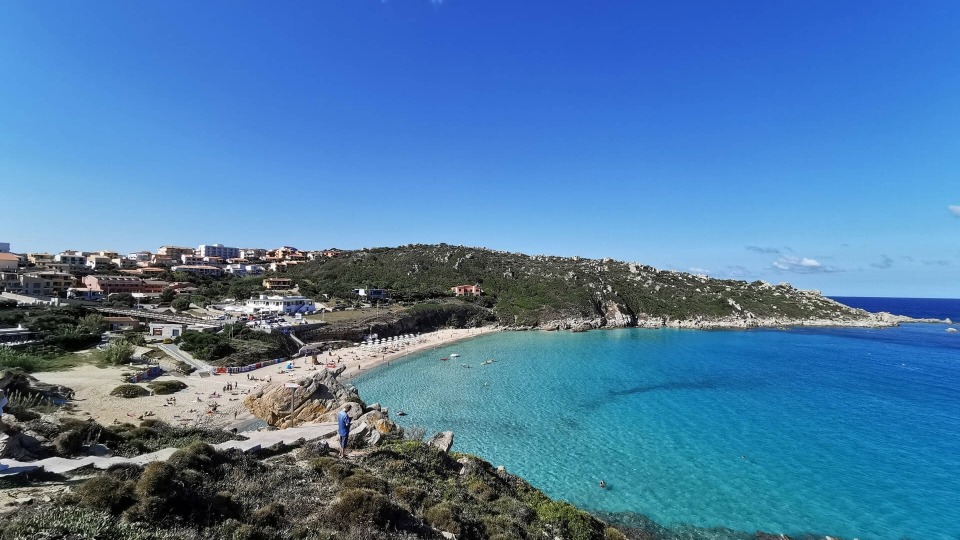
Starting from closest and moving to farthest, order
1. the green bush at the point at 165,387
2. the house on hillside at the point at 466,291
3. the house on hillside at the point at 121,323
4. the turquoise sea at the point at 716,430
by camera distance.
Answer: the turquoise sea at the point at 716,430
the green bush at the point at 165,387
the house on hillside at the point at 121,323
the house on hillside at the point at 466,291

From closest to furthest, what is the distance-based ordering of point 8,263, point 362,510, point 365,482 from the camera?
point 362,510 < point 365,482 < point 8,263

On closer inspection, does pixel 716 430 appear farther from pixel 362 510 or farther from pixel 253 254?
pixel 253 254

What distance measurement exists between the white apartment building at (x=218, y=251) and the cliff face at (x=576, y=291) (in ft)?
176

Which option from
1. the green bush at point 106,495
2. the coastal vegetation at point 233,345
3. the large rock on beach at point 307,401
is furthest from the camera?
the coastal vegetation at point 233,345

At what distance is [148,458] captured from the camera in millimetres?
10742

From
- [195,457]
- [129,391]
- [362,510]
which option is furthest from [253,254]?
[362,510]

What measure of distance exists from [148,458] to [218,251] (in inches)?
6453

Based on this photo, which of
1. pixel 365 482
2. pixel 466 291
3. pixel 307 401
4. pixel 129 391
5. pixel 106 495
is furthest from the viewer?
pixel 466 291

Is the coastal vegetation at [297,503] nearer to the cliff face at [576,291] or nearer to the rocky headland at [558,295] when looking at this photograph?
the rocky headland at [558,295]

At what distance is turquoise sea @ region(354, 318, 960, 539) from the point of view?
18781 mm

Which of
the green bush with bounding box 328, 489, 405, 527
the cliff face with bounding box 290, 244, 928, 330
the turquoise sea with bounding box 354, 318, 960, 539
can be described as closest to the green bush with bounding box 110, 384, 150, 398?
the turquoise sea with bounding box 354, 318, 960, 539

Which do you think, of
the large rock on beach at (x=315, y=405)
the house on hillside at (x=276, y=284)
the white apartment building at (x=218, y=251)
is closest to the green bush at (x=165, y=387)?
the large rock on beach at (x=315, y=405)

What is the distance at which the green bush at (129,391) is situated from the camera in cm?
2741

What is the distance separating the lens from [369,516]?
8367 millimetres
